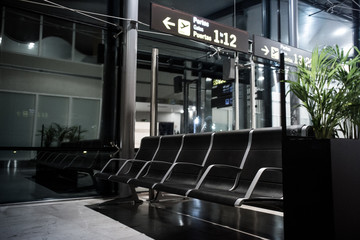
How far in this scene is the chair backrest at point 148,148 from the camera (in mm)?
4219

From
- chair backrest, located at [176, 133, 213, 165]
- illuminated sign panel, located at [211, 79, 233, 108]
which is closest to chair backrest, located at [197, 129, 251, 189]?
chair backrest, located at [176, 133, 213, 165]

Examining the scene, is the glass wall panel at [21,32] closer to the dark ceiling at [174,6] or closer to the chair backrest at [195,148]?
the dark ceiling at [174,6]

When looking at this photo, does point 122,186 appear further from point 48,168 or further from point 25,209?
point 25,209

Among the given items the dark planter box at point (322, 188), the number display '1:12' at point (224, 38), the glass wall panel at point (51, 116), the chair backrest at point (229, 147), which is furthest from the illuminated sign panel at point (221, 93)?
the dark planter box at point (322, 188)

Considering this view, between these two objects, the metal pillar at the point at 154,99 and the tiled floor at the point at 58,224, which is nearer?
the tiled floor at the point at 58,224

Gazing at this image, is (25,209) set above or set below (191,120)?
below

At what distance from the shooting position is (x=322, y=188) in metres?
1.78

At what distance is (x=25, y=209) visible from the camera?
12.6 feet

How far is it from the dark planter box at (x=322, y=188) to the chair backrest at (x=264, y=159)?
1.76ft

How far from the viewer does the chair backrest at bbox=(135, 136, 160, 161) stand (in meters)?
4.22

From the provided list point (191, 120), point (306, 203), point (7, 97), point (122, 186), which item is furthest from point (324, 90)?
point (191, 120)

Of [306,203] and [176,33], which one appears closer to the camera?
[306,203]

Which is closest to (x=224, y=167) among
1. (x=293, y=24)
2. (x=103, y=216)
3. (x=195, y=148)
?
(x=195, y=148)

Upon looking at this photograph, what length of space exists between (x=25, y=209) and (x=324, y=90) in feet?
11.4
